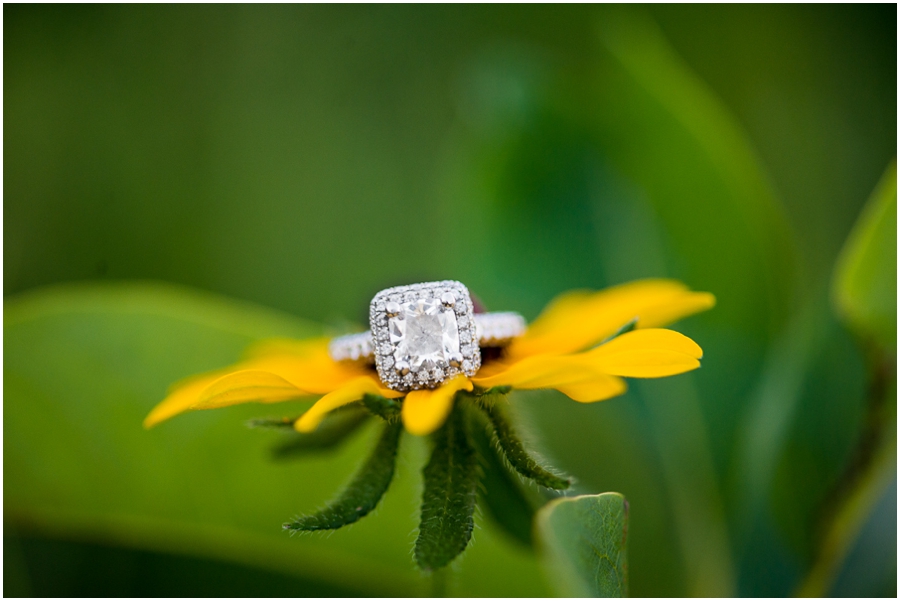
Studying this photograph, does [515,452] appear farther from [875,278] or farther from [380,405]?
[875,278]

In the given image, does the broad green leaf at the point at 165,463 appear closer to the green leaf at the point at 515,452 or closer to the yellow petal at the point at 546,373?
the green leaf at the point at 515,452

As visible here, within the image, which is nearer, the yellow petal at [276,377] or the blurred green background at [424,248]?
the yellow petal at [276,377]

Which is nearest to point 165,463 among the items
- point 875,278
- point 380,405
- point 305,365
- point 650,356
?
point 305,365

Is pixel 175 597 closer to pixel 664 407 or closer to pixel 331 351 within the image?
pixel 331 351

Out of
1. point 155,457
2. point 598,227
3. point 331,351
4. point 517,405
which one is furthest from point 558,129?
point 155,457

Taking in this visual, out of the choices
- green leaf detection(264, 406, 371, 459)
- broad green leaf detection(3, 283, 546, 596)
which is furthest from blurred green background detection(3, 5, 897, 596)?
green leaf detection(264, 406, 371, 459)

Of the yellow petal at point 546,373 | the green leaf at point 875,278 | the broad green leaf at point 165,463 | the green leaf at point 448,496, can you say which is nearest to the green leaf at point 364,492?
the green leaf at point 448,496
